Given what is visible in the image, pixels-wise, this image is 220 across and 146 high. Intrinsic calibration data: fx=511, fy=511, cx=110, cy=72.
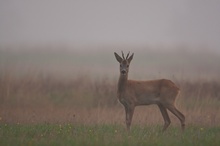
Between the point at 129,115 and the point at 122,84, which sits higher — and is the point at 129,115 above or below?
below

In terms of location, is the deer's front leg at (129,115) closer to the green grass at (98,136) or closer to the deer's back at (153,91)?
the green grass at (98,136)

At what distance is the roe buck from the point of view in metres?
15.0

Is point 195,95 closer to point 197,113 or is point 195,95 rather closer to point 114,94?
point 197,113

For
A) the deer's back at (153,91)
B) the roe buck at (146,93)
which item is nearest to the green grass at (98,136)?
the roe buck at (146,93)

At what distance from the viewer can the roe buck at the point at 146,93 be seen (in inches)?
590

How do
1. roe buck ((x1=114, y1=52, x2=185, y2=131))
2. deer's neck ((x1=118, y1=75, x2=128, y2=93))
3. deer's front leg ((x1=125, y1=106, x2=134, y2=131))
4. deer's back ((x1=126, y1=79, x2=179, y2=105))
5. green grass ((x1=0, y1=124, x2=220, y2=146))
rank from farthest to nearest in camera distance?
deer's neck ((x1=118, y1=75, x2=128, y2=93)) → deer's back ((x1=126, y1=79, x2=179, y2=105)) → roe buck ((x1=114, y1=52, x2=185, y2=131)) → deer's front leg ((x1=125, y1=106, x2=134, y2=131)) → green grass ((x1=0, y1=124, x2=220, y2=146))

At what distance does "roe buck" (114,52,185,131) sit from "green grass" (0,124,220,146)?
0.59 meters

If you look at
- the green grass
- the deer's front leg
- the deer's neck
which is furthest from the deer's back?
the green grass

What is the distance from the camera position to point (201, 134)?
12945 millimetres

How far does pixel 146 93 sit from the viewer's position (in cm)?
1530

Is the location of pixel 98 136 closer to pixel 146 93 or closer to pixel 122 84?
pixel 122 84

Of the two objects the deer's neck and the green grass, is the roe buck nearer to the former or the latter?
the deer's neck

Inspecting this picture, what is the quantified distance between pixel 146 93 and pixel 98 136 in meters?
3.75

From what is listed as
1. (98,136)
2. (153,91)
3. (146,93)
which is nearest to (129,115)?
(146,93)
